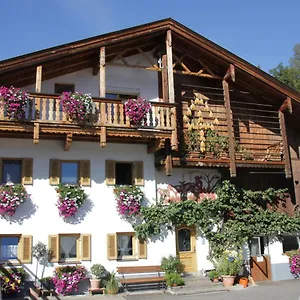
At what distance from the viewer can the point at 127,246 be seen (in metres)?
16.1

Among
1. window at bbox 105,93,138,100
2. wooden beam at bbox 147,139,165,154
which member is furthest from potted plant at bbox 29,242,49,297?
window at bbox 105,93,138,100

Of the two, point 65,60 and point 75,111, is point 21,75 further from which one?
point 75,111

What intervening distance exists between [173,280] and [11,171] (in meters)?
7.00

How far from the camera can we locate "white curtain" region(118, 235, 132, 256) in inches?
629

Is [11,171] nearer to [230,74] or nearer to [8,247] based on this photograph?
[8,247]

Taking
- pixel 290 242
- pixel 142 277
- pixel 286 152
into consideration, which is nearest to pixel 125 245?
pixel 142 277

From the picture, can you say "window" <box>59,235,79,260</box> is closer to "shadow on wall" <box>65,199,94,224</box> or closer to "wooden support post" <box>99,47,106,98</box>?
"shadow on wall" <box>65,199,94,224</box>

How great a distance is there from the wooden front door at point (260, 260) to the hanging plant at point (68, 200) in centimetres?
758

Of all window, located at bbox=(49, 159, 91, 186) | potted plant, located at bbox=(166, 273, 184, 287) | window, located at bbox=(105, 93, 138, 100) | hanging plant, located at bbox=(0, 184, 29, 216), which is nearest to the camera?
hanging plant, located at bbox=(0, 184, 29, 216)

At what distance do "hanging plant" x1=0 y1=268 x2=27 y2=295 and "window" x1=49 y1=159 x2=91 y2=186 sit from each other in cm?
339

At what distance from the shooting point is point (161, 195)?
16.8 metres

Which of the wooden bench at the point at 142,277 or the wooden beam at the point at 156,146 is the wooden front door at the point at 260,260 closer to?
the wooden bench at the point at 142,277

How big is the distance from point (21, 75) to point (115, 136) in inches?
165

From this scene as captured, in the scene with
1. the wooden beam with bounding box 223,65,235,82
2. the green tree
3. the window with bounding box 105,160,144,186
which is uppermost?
the green tree
